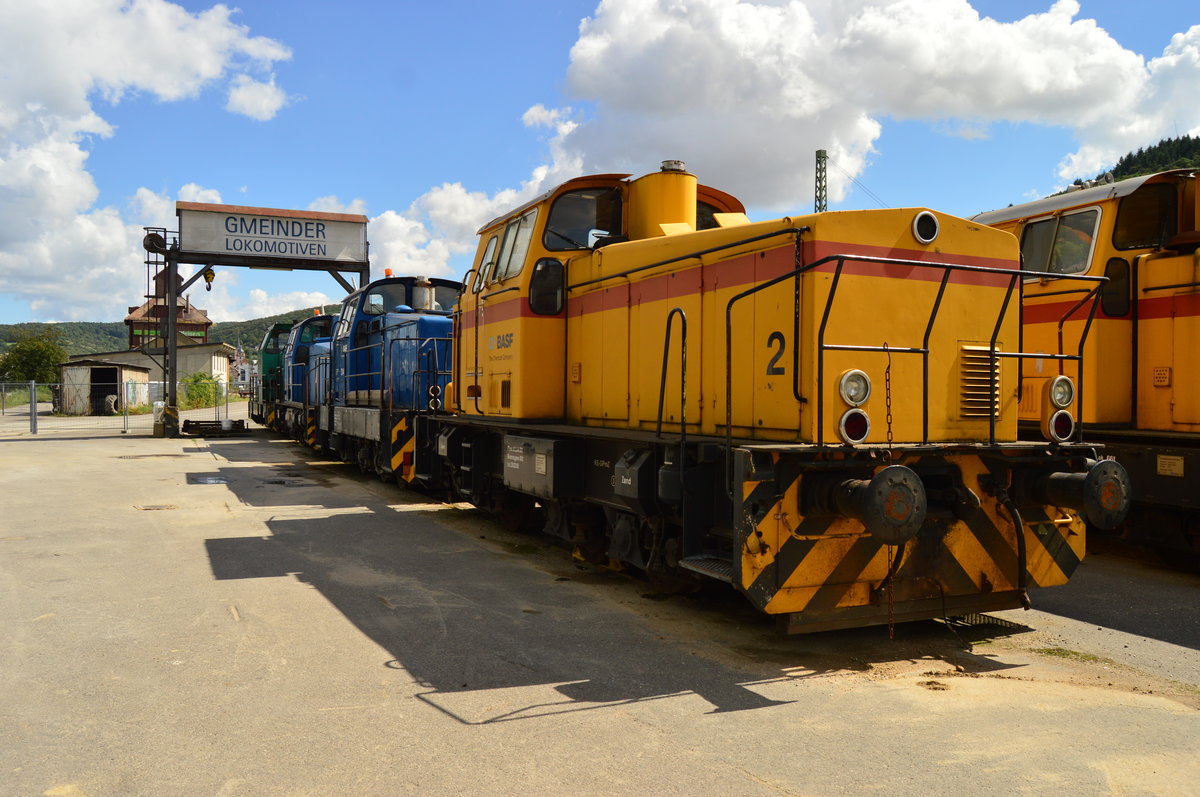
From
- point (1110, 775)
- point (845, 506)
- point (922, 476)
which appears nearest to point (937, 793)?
point (1110, 775)

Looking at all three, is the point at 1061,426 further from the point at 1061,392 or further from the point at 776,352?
the point at 776,352

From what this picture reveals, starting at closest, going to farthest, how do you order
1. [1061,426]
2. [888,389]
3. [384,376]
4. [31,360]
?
[888,389] → [1061,426] → [384,376] → [31,360]

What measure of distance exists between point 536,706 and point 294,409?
18836mm

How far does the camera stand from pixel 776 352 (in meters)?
5.36

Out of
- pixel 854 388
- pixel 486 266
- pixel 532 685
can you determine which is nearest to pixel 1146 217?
pixel 854 388

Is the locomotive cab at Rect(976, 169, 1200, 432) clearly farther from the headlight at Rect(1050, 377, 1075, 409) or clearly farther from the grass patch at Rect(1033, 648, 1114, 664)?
the grass patch at Rect(1033, 648, 1114, 664)

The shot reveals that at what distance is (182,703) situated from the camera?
422 cm

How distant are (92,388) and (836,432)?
42.8 meters

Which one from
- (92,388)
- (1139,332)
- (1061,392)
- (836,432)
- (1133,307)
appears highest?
(1133,307)

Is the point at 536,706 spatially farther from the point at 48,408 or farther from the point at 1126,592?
the point at 48,408

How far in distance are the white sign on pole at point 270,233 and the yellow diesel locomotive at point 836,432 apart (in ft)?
63.5

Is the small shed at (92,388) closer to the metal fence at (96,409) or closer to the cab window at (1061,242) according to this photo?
the metal fence at (96,409)

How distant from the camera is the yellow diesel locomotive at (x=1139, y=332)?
761cm

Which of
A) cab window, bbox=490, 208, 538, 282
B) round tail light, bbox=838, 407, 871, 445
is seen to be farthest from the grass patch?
cab window, bbox=490, 208, 538, 282
